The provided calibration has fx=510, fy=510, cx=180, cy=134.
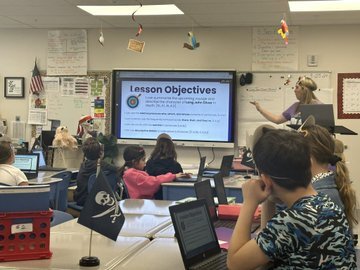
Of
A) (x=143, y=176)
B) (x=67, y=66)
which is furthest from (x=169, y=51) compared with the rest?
(x=143, y=176)

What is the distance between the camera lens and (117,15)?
255 inches

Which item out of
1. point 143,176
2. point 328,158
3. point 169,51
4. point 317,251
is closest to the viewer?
point 317,251

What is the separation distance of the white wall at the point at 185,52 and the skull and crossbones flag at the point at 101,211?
5111mm

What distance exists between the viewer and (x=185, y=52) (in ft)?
23.7

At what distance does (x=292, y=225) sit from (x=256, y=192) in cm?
23

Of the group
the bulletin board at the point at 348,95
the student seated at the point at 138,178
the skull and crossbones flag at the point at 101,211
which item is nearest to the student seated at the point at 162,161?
the student seated at the point at 138,178

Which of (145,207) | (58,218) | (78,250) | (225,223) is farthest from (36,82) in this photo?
(78,250)

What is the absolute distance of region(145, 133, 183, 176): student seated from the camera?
16.7 ft

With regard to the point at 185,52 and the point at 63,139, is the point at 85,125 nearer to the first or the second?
the point at 63,139

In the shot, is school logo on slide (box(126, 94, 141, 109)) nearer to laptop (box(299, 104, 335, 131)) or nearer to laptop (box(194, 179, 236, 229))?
laptop (box(299, 104, 335, 131))

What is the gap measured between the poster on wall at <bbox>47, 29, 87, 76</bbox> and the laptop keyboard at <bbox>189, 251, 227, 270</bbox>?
19.0 feet

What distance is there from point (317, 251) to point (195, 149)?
5.72 meters

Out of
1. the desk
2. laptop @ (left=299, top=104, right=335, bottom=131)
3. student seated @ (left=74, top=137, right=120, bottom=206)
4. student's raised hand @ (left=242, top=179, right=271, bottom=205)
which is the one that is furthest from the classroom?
student's raised hand @ (left=242, top=179, right=271, bottom=205)

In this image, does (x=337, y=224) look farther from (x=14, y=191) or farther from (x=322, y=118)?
(x=322, y=118)
